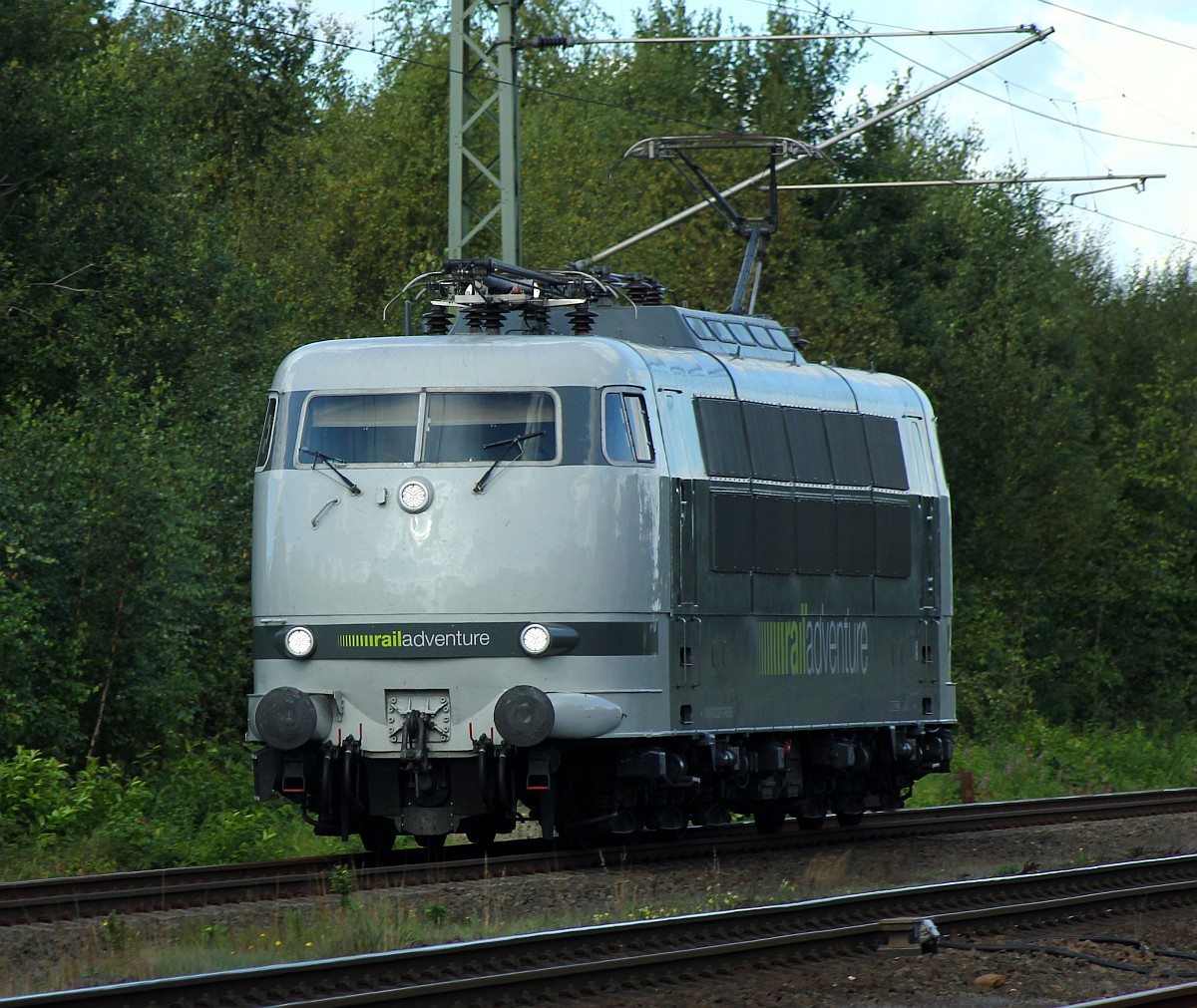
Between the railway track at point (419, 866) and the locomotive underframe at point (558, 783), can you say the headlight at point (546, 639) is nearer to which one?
the locomotive underframe at point (558, 783)

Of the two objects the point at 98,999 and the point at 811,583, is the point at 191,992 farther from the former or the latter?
the point at 811,583

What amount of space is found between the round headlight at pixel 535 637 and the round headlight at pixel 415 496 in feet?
3.50

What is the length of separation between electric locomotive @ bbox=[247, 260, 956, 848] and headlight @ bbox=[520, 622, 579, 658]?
0.6 inches

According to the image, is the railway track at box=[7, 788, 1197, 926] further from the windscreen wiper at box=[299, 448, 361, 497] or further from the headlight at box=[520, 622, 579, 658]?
the windscreen wiper at box=[299, 448, 361, 497]

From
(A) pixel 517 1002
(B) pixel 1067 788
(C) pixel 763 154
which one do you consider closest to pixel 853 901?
(A) pixel 517 1002

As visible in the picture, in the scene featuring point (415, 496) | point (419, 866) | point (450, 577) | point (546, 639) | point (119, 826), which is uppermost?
point (415, 496)

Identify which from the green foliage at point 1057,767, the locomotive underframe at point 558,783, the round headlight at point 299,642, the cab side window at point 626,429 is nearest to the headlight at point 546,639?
the locomotive underframe at point 558,783

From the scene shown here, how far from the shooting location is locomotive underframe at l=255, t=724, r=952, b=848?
13.9m

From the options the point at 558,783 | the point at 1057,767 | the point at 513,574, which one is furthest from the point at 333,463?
the point at 1057,767

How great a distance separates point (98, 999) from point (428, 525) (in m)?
6.03

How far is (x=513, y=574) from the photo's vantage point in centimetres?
1385

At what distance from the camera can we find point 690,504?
14.9m

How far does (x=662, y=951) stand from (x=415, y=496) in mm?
4511

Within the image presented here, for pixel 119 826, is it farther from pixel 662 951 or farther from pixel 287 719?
pixel 662 951
